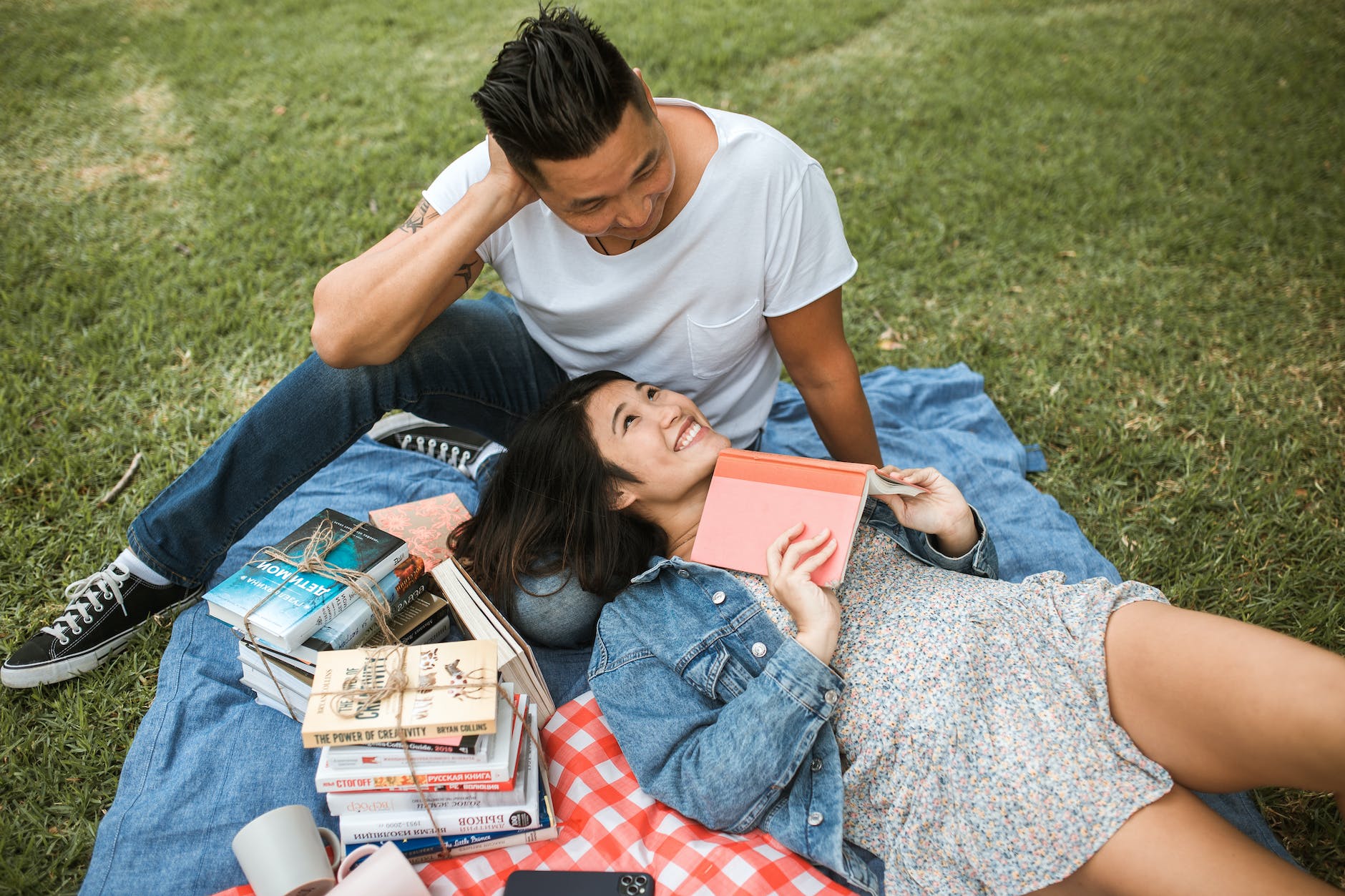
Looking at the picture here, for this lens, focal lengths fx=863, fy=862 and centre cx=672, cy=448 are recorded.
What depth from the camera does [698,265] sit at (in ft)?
8.53

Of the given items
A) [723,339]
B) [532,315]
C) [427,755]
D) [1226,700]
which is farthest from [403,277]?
[1226,700]

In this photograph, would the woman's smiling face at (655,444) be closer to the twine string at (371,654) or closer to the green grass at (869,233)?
the twine string at (371,654)

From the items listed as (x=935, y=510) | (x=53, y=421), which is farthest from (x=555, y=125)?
(x=53, y=421)

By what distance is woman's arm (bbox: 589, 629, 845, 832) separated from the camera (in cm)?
196

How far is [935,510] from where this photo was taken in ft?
7.80

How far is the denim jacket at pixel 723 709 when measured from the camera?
1961 mm

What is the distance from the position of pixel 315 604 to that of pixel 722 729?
3.56ft

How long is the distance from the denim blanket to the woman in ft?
1.80

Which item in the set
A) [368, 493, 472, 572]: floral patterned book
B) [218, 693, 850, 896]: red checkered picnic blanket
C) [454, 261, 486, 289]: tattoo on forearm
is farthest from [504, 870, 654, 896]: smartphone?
[454, 261, 486, 289]: tattoo on forearm

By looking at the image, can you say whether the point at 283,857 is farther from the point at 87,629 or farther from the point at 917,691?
the point at 917,691

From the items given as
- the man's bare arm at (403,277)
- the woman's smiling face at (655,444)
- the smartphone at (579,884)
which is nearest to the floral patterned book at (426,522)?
the man's bare arm at (403,277)

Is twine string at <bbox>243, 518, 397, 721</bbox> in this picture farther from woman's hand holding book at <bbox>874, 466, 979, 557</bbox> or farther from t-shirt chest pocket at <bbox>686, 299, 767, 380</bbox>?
woman's hand holding book at <bbox>874, 466, 979, 557</bbox>

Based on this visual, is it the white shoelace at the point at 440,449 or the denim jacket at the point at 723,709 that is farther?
the white shoelace at the point at 440,449

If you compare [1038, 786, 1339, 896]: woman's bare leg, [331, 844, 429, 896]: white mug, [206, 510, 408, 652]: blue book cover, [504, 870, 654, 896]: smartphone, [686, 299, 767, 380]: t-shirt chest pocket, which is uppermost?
[686, 299, 767, 380]: t-shirt chest pocket
